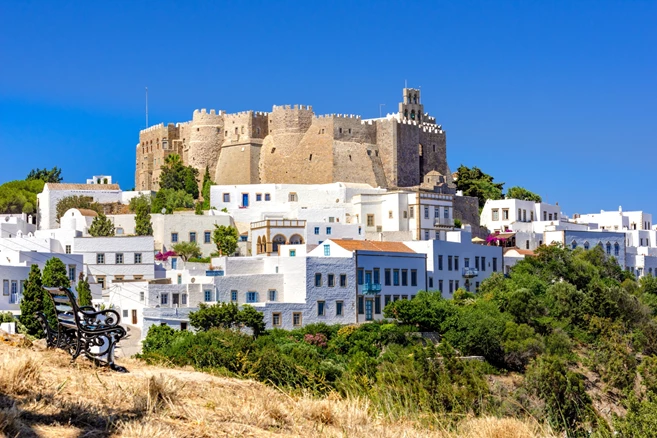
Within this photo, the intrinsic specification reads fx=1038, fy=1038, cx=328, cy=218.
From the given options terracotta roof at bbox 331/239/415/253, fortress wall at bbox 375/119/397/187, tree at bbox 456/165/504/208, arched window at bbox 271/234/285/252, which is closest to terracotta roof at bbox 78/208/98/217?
arched window at bbox 271/234/285/252

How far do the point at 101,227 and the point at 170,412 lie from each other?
43.3 m

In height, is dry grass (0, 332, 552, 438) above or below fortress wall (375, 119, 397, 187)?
below

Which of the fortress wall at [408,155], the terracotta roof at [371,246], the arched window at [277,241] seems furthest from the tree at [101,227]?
the fortress wall at [408,155]

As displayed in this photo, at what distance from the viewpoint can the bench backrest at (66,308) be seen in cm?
952

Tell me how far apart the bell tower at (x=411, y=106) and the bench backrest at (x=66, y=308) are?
59.4 m

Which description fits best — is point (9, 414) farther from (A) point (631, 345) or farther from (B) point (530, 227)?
(B) point (530, 227)

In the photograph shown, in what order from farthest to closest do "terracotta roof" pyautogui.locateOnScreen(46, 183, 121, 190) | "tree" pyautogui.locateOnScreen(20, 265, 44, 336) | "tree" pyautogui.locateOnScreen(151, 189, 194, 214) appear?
1. "terracotta roof" pyautogui.locateOnScreen(46, 183, 121, 190)
2. "tree" pyautogui.locateOnScreen(151, 189, 194, 214)
3. "tree" pyautogui.locateOnScreen(20, 265, 44, 336)

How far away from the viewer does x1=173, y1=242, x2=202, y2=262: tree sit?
50.1 m

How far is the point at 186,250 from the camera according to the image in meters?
50.3

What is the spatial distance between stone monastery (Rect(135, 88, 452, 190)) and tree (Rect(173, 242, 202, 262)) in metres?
12.5

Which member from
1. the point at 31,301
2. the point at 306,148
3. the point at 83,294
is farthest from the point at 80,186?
the point at 31,301

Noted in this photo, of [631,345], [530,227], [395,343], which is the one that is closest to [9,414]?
[395,343]

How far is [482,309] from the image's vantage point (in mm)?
40750

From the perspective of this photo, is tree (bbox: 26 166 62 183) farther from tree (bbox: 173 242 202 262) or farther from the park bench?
the park bench
